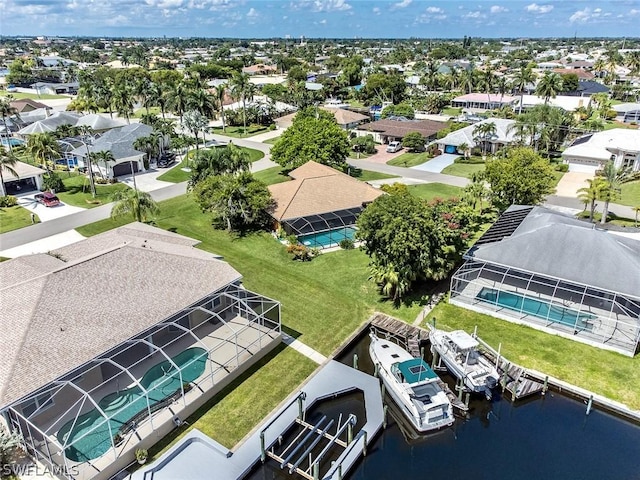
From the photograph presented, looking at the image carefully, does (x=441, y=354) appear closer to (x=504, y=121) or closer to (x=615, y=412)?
(x=615, y=412)

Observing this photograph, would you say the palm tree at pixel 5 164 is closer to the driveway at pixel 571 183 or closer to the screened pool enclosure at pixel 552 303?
the screened pool enclosure at pixel 552 303

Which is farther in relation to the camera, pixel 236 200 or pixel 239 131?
pixel 239 131

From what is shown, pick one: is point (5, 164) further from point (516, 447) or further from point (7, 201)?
point (516, 447)

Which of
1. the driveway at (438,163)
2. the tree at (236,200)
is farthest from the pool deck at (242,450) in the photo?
the driveway at (438,163)

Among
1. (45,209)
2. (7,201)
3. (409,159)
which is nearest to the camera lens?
(45,209)

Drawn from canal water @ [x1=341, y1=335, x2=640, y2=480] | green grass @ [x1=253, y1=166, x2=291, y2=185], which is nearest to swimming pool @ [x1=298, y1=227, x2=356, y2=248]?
green grass @ [x1=253, y1=166, x2=291, y2=185]

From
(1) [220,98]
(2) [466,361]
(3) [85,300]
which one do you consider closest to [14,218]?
(3) [85,300]

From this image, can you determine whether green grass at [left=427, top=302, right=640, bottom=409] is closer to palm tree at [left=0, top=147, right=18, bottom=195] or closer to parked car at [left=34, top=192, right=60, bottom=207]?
parked car at [left=34, top=192, right=60, bottom=207]

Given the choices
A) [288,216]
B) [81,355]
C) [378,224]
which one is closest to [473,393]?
[378,224]
